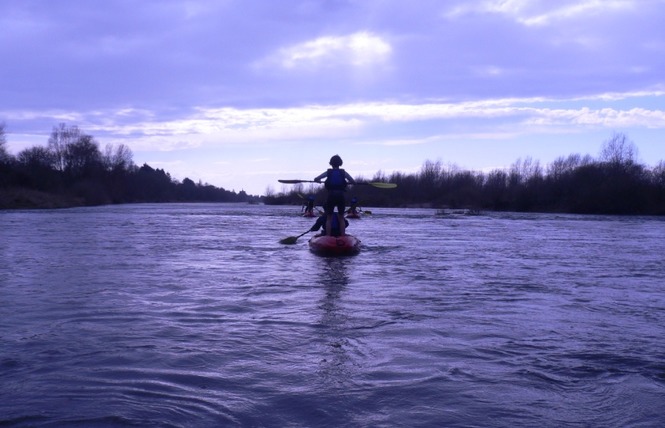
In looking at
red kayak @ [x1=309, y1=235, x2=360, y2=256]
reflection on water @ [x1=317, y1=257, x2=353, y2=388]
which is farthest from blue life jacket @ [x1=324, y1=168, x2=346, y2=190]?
reflection on water @ [x1=317, y1=257, x2=353, y2=388]

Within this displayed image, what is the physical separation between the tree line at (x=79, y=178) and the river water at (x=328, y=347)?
49.8 metres

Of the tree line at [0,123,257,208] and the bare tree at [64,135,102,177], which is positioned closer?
the tree line at [0,123,257,208]

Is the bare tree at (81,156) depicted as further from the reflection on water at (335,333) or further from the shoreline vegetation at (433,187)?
the reflection on water at (335,333)

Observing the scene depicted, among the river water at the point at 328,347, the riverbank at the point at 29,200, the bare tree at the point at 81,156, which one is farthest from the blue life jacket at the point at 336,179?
the bare tree at the point at 81,156

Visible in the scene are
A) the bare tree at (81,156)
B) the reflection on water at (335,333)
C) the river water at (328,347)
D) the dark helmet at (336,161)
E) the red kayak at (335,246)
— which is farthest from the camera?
the bare tree at (81,156)

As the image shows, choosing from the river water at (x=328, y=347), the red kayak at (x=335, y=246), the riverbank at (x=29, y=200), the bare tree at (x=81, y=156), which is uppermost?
the bare tree at (x=81, y=156)

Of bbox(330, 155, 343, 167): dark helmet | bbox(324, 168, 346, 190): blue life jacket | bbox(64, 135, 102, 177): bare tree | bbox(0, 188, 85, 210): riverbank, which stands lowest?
bbox(0, 188, 85, 210): riverbank

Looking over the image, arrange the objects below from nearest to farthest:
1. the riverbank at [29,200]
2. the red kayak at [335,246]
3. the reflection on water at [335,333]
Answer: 1. the reflection on water at [335,333]
2. the red kayak at [335,246]
3. the riverbank at [29,200]

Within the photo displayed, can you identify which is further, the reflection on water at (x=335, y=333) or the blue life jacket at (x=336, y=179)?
the blue life jacket at (x=336, y=179)

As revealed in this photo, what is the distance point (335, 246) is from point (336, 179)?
4.97 ft

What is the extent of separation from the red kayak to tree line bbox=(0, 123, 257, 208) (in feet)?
150

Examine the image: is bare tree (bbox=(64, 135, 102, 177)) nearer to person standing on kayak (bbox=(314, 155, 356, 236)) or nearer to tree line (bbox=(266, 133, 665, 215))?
tree line (bbox=(266, 133, 665, 215))

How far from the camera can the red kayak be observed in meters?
14.8

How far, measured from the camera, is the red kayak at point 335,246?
14.8 m
